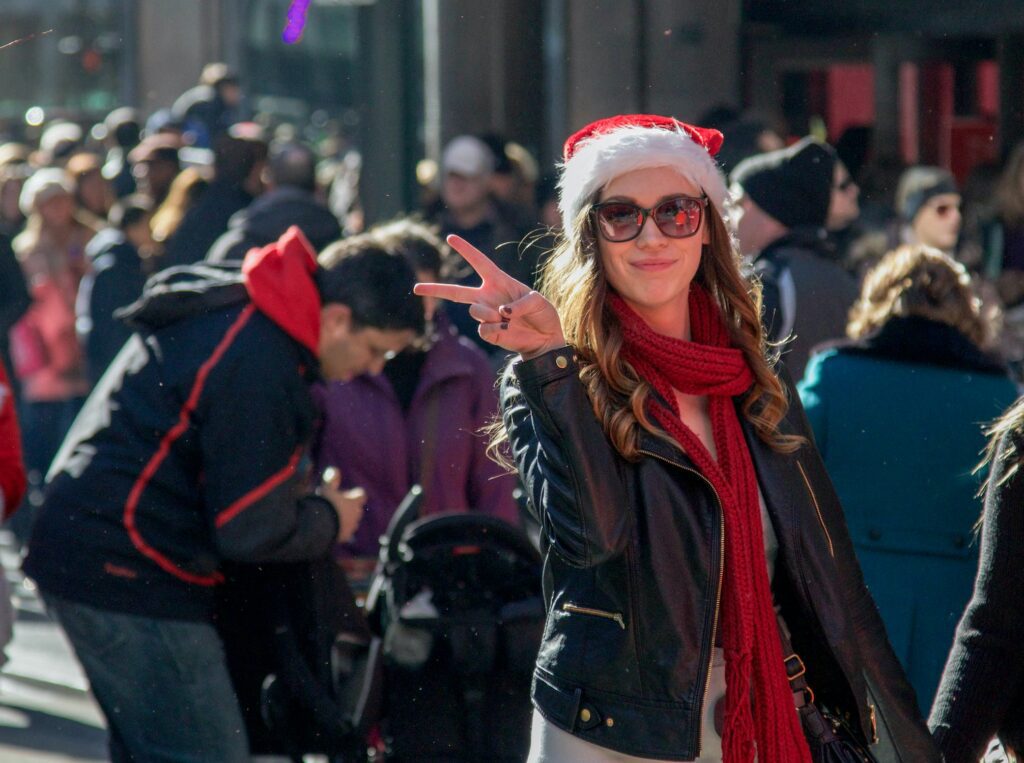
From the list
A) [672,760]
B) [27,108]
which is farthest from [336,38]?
[672,760]

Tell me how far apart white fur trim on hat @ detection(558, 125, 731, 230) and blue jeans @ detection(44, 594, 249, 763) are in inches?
64.6

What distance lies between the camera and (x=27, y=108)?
2844 cm

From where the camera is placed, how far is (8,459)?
463 cm

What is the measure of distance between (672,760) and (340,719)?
6.07 ft

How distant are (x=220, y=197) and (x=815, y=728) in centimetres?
644

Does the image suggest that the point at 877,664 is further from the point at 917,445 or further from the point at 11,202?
the point at 11,202

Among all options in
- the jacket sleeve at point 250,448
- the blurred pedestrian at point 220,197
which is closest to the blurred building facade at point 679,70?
the blurred pedestrian at point 220,197

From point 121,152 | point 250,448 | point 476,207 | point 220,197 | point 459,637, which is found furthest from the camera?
point 121,152

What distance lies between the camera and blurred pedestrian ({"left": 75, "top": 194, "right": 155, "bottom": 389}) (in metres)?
9.07

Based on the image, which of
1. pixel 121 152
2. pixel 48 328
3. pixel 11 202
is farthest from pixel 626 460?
pixel 121 152

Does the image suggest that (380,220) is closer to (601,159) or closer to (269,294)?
(269,294)

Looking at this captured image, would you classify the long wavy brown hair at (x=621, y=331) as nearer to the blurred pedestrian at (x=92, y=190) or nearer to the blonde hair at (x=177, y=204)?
the blonde hair at (x=177, y=204)

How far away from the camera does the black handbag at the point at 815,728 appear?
3098mm

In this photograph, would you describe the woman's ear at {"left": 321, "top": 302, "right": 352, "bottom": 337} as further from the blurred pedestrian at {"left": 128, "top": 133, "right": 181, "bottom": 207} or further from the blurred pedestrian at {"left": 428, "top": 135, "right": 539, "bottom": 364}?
the blurred pedestrian at {"left": 128, "top": 133, "right": 181, "bottom": 207}
